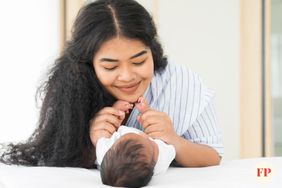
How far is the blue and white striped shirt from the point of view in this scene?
1.36 m

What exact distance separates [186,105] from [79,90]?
294mm

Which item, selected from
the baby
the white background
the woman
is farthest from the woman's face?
the white background

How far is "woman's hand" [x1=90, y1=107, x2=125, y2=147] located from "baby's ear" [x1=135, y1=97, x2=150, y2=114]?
0.04m

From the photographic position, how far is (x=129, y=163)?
3.20ft

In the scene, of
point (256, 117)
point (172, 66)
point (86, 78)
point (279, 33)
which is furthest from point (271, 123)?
point (86, 78)

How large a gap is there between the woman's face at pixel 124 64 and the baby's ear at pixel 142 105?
0.09ft

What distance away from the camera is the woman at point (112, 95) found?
1.22 m

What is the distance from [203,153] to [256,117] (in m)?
1.50

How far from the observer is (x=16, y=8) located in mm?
3053

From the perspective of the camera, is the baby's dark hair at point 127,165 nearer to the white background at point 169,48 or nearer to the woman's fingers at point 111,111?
the woman's fingers at point 111,111

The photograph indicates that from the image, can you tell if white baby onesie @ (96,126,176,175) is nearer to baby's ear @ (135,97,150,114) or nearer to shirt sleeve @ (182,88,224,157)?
baby's ear @ (135,97,150,114)

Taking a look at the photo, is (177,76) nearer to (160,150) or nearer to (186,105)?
(186,105)

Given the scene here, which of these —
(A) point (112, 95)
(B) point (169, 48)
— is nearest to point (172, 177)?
(A) point (112, 95)

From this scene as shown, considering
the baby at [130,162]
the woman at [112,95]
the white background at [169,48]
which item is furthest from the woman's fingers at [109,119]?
the white background at [169,48]
